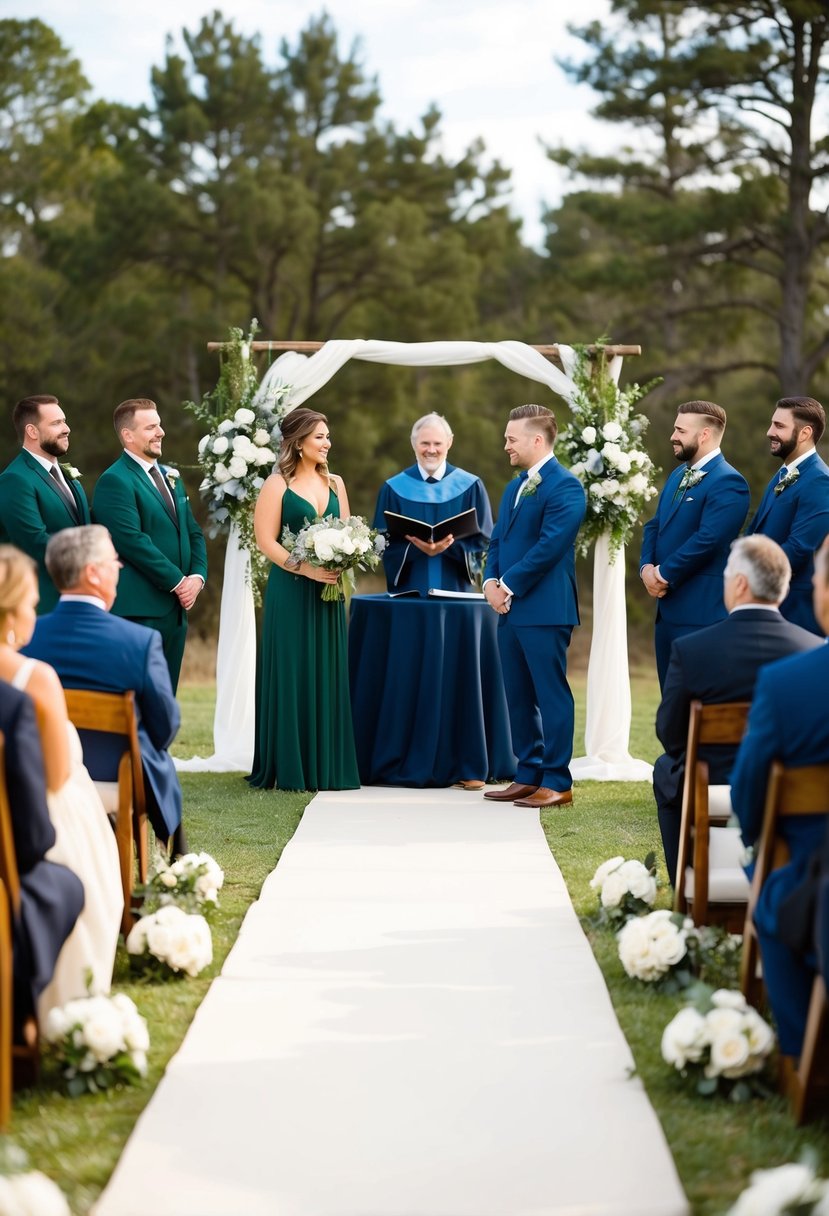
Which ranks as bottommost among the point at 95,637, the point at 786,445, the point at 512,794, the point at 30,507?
the point at 512,794

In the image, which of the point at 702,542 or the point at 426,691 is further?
the point at 426,691

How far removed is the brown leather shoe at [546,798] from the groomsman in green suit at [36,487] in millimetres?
2859

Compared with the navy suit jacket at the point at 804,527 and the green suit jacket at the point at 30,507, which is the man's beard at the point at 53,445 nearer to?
the green suit jacket at the point at 30,507

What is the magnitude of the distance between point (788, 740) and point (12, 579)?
6.54ft

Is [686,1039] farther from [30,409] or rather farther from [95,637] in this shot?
[30,409]

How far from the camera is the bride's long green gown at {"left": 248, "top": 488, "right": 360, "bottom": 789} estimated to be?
8.56m

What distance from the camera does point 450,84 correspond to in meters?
24.0

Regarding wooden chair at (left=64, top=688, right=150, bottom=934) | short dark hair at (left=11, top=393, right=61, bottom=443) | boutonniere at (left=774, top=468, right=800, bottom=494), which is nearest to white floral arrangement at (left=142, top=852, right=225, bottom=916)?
wooden chair at (left=64, top=688, right=150, bottom=934)

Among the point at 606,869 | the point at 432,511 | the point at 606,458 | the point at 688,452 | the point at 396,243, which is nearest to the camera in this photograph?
the point at 606,869

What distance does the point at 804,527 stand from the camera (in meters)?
7.33

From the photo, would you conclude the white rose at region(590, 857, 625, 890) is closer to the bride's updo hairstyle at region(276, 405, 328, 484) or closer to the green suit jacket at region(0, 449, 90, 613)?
the green suit jacket at region(0, 449, 90, 613)

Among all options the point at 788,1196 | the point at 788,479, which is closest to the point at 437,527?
the point at 788,479

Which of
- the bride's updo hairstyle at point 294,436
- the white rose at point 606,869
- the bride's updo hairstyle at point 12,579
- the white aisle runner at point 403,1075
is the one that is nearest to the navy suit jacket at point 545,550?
the bride's updo hairstyle at point 294,436

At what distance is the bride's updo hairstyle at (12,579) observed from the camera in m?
3.76
